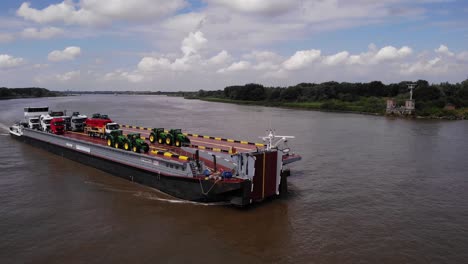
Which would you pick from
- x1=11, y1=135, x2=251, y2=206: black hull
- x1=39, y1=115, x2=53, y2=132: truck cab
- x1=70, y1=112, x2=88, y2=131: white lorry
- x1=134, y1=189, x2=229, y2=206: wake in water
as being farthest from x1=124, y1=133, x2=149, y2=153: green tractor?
x1=39, y1=115, x2=53, y2=132: truck cab

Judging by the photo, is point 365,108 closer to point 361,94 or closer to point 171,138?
point 361,94

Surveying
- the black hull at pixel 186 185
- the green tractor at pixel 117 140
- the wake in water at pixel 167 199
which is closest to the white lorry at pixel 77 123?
Result: the black hull at pixel 186 185

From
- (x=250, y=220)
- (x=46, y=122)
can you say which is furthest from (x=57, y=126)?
(x=250, y=220)

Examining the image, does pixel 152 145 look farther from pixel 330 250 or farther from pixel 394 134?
pixel 394 134

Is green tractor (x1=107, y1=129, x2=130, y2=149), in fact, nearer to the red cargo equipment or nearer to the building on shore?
the red cargo equipment

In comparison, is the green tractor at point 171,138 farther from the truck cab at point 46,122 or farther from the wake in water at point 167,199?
the truck cab at point 46,122

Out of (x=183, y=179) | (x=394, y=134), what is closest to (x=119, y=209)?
(x=183, y=179)
